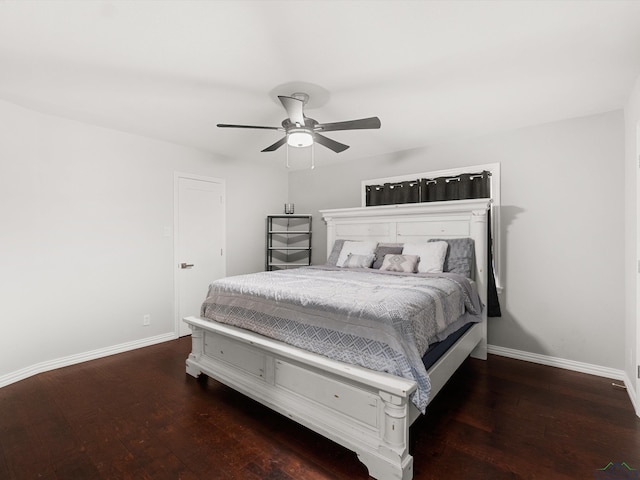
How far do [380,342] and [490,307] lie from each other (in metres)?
2.06

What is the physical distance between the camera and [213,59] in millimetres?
2049

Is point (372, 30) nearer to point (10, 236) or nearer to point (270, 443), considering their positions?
point (270, 443)

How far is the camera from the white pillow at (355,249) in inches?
146

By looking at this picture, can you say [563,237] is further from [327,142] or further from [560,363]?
[327,142]

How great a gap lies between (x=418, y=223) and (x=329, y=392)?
7.71ft

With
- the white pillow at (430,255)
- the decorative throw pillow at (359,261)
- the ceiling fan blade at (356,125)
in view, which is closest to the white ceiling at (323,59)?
the ceiling fan blade at (356,125)

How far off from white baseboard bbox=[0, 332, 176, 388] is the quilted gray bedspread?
136 cm

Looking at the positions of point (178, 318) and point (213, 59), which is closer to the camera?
point (213, 59)

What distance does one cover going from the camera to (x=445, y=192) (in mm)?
3652

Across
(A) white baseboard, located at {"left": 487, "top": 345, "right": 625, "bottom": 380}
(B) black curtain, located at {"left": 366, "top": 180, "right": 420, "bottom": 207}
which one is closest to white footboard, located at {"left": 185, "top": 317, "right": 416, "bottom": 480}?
(A) white baseboard, located at {"left": 487, "top": 345, "right": 625, "bottom": 380}

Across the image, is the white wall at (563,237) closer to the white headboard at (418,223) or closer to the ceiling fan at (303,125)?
the white headboard at (418,223)

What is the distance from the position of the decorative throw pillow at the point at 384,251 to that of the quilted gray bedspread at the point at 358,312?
56 centimetres

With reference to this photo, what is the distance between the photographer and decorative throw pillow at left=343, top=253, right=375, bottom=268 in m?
3.54

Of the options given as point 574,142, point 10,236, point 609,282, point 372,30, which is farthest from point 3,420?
point 574,142
